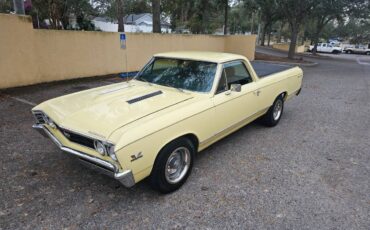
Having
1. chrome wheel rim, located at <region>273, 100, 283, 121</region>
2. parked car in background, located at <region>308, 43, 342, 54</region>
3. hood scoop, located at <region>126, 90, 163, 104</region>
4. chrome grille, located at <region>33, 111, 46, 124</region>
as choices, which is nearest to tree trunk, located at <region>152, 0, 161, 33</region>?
chrome wheel rim, located at <region>273, 100, 283, 121</region>

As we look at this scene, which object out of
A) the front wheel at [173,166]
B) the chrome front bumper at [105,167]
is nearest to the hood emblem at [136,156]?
the chrome front bumper at [105,167]

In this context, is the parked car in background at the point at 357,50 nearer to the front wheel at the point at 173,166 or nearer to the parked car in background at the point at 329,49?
the parked car in background at the point at 329,49

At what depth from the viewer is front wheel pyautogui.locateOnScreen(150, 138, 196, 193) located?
9.90ft

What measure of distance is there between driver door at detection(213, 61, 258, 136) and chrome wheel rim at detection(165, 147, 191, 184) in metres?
0.64

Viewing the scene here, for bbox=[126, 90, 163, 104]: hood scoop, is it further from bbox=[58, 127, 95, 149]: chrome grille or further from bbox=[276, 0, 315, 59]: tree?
bbox=[276, 0, 315, 59]: tree

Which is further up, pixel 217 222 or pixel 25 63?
pixel 25 63

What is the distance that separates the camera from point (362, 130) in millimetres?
5715

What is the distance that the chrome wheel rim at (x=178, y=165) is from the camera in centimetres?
329

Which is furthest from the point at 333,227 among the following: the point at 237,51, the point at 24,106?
the point at 237,51

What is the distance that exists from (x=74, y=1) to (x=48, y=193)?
15.3 metres

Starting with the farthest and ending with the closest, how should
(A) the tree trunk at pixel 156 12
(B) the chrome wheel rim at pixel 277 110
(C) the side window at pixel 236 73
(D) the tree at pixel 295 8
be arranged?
1. (D) the tree at pixel 295 8
2. (A) the tree trunk at pixel 156 12
3. (B) the chrome wheel rim at pixel 277 110
4. (C) the side window at pixel 236 73

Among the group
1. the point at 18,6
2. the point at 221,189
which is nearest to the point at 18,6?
the point at 18,6

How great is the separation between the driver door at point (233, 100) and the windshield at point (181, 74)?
0.69 ft

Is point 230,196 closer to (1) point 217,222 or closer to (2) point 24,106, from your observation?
(1) point 217,222
